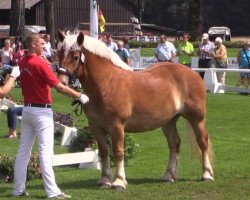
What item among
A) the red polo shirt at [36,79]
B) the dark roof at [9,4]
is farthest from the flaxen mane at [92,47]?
the dark roof at [9,4]

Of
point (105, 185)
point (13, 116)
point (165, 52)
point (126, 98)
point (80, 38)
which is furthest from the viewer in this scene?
point (165, 52)

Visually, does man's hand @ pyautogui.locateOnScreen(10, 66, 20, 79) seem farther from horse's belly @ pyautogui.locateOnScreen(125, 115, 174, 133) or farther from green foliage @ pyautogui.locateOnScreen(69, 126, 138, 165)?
green foliage @ pyautogui.locateOnScreen(69, 126, 138, 165)

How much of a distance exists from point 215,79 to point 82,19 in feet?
170

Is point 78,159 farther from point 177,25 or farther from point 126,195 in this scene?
point 177,25

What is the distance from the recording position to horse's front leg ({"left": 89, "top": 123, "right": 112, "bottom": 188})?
33.8 feet

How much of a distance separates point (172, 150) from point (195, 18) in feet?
123

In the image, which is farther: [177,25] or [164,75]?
[177,25]

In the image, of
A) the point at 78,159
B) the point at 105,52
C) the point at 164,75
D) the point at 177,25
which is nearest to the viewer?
the point at 105,52

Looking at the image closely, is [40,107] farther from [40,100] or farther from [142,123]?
[142,123]

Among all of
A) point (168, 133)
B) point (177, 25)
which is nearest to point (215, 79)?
point (168, 133)

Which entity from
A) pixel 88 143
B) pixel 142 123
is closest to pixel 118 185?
pixel 142 123

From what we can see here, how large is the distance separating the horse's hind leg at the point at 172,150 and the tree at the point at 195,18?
35604 millimetres

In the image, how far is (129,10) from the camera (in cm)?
7794

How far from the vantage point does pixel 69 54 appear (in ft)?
31.9
